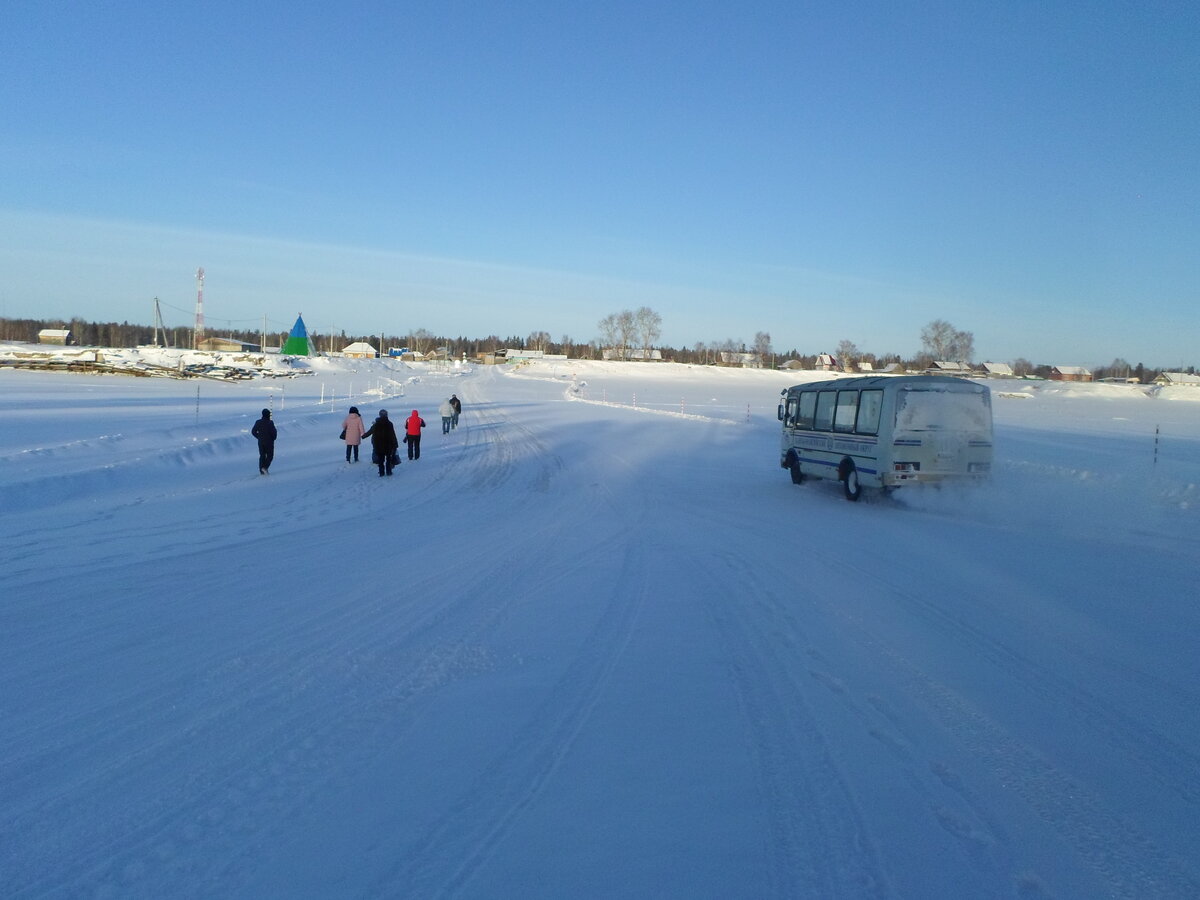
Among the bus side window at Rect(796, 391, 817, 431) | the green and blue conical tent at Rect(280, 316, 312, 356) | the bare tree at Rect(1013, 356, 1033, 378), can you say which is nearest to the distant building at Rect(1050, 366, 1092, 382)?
the bare tree at Rect(1013, 356, 1033, 378)

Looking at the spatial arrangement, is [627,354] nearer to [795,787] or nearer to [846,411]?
[846,411]

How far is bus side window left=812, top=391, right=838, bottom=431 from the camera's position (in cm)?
1630

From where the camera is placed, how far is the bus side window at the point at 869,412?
47.3 feet

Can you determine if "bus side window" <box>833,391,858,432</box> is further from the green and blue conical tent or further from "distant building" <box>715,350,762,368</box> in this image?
"distant building" <box>715,350,762,368</box>

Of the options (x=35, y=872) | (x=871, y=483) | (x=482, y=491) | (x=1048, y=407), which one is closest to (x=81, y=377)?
(x=482, y=491)

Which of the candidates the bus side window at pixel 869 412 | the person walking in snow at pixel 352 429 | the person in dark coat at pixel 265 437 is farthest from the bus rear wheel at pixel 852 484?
the person in dark coat at pixel 265 437

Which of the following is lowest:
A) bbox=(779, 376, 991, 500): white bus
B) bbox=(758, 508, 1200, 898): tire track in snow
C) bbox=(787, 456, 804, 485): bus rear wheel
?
bbox=(787, 456, 804, 485): bus rear wheel

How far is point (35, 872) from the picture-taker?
11.1 ft

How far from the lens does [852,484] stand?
50.0 ft

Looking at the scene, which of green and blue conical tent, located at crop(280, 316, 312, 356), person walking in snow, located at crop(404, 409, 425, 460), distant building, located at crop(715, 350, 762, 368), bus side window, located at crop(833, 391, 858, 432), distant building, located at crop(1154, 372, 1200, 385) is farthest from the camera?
distant building, located at crop(715, 350, 762, 368)

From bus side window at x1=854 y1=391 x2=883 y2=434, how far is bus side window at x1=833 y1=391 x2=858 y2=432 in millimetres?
222

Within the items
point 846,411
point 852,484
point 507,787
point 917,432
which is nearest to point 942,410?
point 917,432

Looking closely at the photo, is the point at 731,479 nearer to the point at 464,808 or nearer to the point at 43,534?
the point at 43,534

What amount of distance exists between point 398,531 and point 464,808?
7.59 metres
